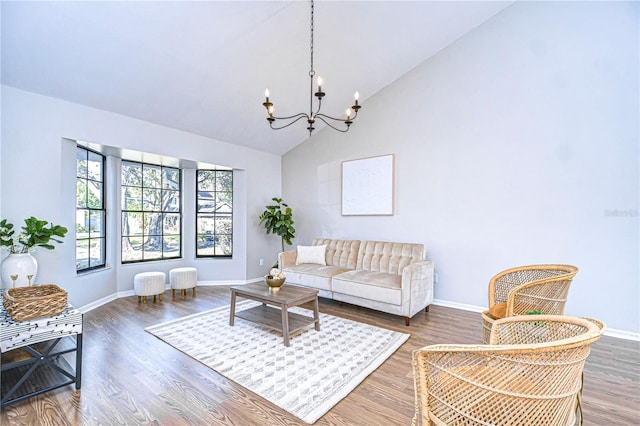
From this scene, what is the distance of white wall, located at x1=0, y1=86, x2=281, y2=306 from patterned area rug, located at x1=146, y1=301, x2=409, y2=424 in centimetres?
156

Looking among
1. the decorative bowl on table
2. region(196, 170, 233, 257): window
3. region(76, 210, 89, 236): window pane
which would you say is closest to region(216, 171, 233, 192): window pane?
region(196, 170, 233, 257): window

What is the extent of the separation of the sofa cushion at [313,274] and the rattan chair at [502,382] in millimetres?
3052

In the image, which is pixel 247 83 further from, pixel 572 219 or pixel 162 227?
pixel 572 219

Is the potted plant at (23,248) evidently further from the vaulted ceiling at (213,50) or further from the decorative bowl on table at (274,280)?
the decorative bowl on table at (274,280)

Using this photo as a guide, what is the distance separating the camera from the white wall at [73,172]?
10.6 feet

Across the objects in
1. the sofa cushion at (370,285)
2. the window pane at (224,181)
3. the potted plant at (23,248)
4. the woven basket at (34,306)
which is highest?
the window pane at (224,181)

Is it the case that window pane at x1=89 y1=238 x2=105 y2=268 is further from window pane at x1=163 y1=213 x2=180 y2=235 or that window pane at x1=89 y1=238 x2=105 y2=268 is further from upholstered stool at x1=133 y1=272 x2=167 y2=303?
window pane at x1=163 y1=213 x2=180 y2=235

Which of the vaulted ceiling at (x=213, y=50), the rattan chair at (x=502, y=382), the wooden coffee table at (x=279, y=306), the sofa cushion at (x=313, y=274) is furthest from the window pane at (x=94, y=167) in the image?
the rattan chair at (x=502, y=382)

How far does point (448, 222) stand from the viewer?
437 centimetres

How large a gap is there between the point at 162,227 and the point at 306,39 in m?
3.95

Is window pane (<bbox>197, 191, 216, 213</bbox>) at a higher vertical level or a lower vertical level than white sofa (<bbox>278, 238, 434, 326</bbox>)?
higher

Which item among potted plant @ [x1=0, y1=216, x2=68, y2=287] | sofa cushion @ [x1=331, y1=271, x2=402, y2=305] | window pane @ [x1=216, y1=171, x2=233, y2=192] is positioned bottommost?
sofa cushion @ [x1=331, y1=271, x2=402, y2=305]

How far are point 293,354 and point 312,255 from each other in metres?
2.34

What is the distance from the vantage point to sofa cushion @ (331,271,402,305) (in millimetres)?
3613
